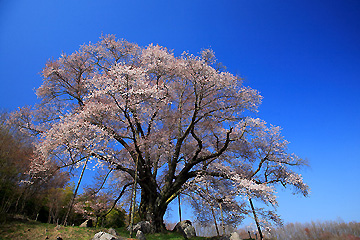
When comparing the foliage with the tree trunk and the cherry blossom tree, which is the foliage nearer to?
the cherry blossom tree

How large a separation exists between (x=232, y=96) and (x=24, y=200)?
589 inches

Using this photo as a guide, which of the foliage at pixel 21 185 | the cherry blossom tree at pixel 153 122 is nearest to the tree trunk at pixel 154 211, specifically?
the cherry blossom tree at pixel 153 122

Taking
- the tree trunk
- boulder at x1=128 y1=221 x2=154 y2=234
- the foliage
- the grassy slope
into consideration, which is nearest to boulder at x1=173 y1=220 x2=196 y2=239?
the tree trunk

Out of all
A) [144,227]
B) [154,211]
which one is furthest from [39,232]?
[154,211]

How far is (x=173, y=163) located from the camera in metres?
14.1

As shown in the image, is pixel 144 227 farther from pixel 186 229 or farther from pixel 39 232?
pixel 39 232

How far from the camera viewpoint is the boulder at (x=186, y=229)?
1350cm

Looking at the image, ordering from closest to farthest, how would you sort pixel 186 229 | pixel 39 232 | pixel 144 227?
pixel 39 232 → pixel 144 227 → pixel 186 229

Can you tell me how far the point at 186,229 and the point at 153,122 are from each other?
7.28m

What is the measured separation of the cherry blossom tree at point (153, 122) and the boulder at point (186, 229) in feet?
4.31

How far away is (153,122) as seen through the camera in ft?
48.0

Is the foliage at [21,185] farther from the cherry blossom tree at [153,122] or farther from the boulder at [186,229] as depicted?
the boulder at [186,229]

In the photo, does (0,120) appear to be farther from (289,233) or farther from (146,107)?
(289,233)

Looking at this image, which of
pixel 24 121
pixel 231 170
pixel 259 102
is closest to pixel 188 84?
pixel 259 102
